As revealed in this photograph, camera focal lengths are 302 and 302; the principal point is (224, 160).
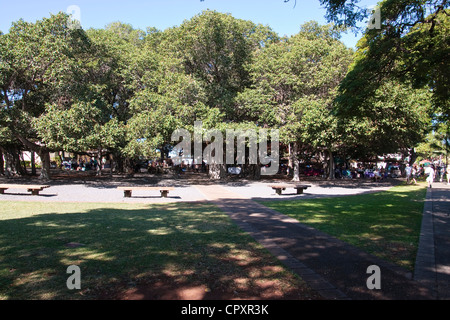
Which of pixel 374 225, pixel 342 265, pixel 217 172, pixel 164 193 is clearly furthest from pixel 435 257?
pixel 217 172

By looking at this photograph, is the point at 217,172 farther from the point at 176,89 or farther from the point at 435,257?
the point at 435,257

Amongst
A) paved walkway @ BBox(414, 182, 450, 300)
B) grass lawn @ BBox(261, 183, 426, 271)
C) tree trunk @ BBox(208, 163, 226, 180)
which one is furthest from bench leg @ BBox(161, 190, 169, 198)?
tree trunk @ BBox(208, 163, 226, 180)

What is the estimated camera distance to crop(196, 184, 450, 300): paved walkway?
361cm

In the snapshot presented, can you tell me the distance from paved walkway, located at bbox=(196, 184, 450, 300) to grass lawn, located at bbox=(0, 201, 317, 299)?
341 millimetres

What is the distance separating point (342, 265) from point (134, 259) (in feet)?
10.3

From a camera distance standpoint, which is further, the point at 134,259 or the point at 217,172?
the point at 217,172

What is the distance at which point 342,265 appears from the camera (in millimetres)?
4500

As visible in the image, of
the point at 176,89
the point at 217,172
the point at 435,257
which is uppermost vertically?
the point at 176,89

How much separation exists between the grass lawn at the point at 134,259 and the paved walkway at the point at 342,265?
0.34 meters

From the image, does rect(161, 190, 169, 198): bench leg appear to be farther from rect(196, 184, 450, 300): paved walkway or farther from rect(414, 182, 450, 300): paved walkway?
rect(414, 182, 450, 300): paved walkway

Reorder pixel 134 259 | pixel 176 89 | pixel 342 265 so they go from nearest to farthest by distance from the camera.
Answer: pixel 342 265
pixel 134 259
pixel 176 89

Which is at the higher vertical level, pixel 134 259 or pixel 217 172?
pixel 217 172

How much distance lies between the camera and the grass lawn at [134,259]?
362 centimetres

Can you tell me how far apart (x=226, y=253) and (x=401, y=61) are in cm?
781
